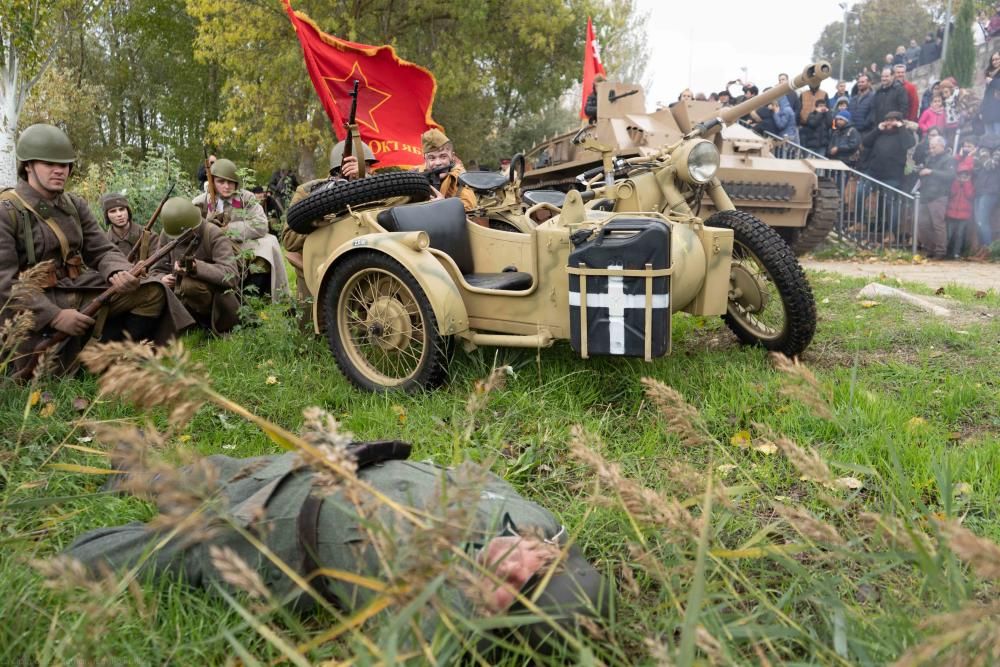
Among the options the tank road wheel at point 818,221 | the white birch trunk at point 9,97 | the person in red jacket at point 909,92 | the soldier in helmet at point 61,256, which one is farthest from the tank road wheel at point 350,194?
the white birch trunk at point 9,97

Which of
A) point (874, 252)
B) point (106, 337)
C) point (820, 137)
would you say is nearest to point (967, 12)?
point (820, 137)

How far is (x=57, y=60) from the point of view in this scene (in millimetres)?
29359

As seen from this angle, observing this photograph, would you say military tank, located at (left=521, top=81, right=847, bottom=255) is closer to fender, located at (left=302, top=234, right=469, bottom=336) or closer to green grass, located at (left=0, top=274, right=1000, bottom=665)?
green grass, located at (left=0, top=274, right=1000, bottom=665)

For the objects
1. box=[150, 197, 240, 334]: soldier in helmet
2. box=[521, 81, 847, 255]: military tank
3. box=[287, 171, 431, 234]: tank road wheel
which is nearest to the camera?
box=[287, 171, 431, 234]: tank road wheel

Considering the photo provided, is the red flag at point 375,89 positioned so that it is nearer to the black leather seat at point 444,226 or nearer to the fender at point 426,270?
the black leather seat at point 444,226

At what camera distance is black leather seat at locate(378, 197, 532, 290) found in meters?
4.43

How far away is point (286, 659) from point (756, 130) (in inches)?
498

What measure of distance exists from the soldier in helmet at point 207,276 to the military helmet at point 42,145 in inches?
40.3

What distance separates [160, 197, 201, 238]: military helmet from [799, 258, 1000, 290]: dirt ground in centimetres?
623

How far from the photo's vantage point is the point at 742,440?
3398mm

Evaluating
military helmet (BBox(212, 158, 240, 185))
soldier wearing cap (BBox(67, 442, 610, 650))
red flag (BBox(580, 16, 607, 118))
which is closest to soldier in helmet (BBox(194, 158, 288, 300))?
military helmet (BBox(212, 158, 240, 185))

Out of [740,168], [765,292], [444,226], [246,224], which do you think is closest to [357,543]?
[444,226]

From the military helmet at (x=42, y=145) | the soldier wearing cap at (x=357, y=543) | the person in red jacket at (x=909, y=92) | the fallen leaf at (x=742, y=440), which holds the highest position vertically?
the person in red jacket at (x=909, y=92)

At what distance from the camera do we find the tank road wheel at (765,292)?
4.22m
